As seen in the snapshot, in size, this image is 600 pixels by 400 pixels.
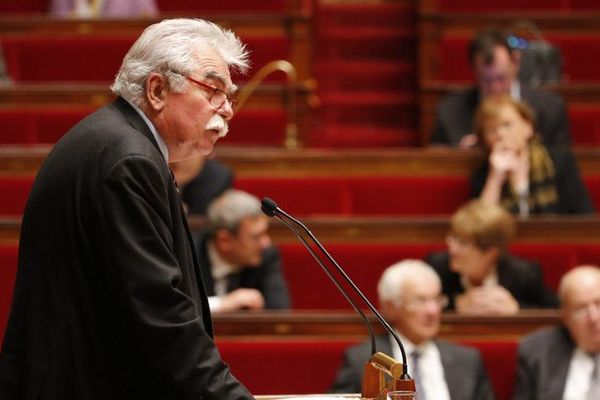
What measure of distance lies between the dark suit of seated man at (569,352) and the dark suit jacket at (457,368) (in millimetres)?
72

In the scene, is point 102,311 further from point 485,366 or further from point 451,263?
point 451,263

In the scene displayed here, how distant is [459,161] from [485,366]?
2.15 ft

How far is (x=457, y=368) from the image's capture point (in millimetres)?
1900

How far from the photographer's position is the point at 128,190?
0.92m

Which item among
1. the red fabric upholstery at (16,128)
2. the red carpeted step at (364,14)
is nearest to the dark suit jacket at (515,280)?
the red fabric upholstery at (16,128)

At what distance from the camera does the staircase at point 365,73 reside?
330 centimetres

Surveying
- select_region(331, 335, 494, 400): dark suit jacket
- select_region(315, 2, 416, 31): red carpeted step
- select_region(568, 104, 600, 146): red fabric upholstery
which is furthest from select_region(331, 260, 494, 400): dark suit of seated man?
select_region(315, 2, 416, 31): red carpeted step

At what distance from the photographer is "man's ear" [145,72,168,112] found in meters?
0.99

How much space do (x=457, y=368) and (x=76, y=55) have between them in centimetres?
154

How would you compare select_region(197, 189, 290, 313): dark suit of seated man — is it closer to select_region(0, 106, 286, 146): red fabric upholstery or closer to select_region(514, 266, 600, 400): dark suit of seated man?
select_region(514, 266, 600, 400): dark suit of seated man

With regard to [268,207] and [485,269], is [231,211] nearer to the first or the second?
[485,269]

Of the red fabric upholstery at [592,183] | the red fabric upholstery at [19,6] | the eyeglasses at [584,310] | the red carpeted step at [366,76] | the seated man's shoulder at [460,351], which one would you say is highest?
the red fabric upholstery at [19,6]

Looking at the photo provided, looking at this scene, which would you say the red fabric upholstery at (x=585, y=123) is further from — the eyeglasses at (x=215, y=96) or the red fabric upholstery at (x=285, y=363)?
the eyeglasses at (x=215, y=96)

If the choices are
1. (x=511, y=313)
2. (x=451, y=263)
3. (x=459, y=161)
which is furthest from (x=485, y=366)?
(x=459, y=161)
